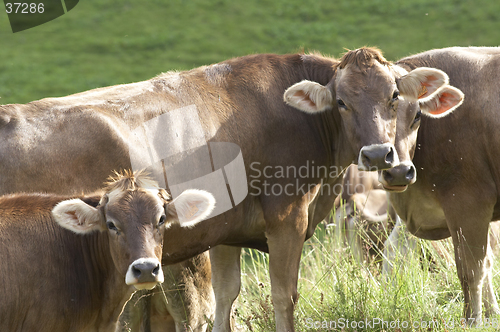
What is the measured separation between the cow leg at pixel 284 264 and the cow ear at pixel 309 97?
101 centimetres

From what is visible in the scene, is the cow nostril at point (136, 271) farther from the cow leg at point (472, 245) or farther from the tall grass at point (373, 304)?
the cow leg at point (472, 245)

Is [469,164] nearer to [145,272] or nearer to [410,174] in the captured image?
[410,174]

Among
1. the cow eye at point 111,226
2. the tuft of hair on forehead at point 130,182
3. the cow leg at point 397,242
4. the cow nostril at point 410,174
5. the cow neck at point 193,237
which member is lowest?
the cow leg at point 397,242

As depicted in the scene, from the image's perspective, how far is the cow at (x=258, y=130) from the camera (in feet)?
16.5

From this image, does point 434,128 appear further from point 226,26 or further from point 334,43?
point 226,26

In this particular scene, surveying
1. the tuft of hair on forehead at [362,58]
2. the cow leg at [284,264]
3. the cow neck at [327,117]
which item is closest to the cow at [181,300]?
the cow leg at [284,264]

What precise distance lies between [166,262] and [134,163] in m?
0.96

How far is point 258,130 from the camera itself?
568cm

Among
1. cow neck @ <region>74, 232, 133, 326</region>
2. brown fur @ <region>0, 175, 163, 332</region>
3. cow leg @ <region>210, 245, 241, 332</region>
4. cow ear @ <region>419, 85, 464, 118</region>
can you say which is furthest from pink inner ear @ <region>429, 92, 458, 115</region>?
cow neck @ <region>74, 232, 133, 326</region>

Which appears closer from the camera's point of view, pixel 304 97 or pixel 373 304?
pixel 304 97

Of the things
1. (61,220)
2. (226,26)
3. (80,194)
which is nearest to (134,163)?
(80,194)

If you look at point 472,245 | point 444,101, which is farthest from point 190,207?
point 472,245

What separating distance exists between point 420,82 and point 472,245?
1.64 meters

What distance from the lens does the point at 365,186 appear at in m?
11.1
